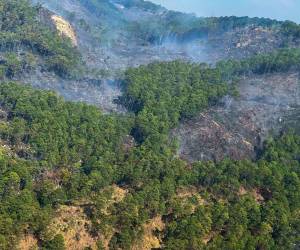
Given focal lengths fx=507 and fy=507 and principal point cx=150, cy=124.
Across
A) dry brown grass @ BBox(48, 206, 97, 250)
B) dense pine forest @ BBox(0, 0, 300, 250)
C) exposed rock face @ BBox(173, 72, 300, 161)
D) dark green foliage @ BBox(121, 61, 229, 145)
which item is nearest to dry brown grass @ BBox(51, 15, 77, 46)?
dark green foliage @ BBox(121, 61, 229, 145)

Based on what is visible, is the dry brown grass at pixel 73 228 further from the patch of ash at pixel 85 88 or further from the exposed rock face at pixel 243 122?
the patch of ash at pixel 85 88

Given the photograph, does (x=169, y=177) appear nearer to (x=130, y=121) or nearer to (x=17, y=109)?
(x=130, y=121)

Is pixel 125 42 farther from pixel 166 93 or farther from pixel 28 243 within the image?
pixel 28 243

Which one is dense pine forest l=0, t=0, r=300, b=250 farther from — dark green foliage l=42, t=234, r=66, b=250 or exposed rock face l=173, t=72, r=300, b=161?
exposed rock face l=173, t=72, r=300, b=161

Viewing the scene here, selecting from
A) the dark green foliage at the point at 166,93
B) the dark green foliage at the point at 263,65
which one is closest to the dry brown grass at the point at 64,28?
the dark green foliage at the point at 166,93

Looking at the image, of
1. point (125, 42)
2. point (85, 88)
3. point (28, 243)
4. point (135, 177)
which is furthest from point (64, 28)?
point (28, 243)

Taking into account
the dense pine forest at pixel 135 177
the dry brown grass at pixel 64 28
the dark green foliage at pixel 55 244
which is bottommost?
the dark green foliage at pixel 55 244
